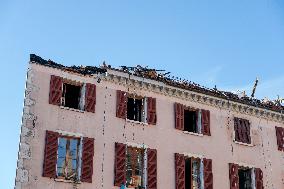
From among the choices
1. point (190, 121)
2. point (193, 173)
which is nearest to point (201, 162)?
point (193, 173)

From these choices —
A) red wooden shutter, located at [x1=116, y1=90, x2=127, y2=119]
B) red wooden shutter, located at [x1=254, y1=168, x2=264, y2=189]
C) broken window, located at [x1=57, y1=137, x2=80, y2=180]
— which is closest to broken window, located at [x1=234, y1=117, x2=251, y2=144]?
red wooden shutter, located at [x1=254, y1=168, x2=264, y2=189]

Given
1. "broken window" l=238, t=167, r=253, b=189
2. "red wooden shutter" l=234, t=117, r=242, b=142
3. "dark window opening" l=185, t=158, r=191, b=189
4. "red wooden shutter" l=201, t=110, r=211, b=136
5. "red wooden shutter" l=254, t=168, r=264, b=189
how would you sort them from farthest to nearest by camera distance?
"red wooden shutter" l=234, t=117, r=242, b=142 < "broken window" l=238, t=167, r=253, b=189 < "red wooden shutter" l=254, t=168, r=264, b=189 < "red wooden shutter" l=201, t=110, r=211, b=136 < "dark window opening" l=185, t=158, r=191, b=189

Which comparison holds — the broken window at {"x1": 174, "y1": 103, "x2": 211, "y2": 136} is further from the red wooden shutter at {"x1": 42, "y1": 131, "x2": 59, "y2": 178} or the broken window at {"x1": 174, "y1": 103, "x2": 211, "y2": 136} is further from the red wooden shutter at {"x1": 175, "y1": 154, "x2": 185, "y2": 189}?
the red wooden shutter at {"x1": 42, "y1": 131, "x2": 59, "y2": 178}

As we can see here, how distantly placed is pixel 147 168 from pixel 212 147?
14.5 feet

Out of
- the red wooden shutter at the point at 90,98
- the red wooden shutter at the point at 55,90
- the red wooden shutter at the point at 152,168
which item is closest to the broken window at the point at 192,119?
the red wooden shutter at the point at 152,168

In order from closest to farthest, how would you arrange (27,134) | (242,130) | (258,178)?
(27,134), (258,178), (242,130)

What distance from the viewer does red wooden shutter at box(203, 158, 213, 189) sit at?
2573 centimetres

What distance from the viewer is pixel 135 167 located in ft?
80.1

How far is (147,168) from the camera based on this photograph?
958 inches

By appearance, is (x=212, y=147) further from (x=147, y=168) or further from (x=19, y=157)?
(x=19, y=157)

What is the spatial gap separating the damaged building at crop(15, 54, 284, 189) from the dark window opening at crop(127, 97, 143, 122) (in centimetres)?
5

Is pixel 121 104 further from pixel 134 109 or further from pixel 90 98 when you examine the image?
pixel 90 98

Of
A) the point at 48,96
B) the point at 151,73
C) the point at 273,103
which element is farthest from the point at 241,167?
the point at 48,96

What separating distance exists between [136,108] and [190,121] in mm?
3527
